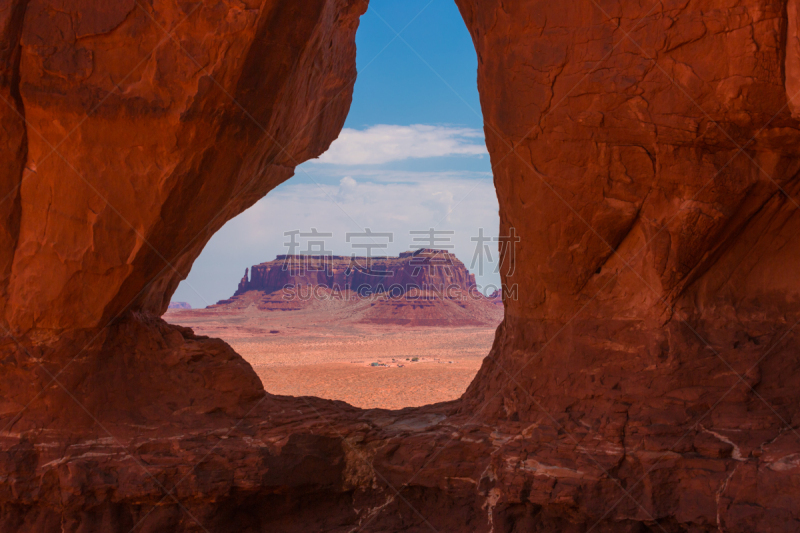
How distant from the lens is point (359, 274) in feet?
232

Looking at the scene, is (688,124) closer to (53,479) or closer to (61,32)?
(61,32)

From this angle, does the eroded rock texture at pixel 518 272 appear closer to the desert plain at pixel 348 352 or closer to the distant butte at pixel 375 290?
the desert plain at pixel 348 352

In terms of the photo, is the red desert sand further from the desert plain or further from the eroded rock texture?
the eroded rock texture

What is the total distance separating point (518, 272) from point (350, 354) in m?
28.0

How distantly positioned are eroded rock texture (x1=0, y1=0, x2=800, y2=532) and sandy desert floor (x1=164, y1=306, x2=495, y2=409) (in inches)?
393

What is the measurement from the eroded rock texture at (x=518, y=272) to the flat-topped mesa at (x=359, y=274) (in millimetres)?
57881

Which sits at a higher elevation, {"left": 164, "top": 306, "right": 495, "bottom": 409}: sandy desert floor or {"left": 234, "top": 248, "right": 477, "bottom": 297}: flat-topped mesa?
{"left": 234, "top": 248, "right": 477, "bottom": 297}: flat-topped mesa

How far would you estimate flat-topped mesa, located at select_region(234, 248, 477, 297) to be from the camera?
209 ft

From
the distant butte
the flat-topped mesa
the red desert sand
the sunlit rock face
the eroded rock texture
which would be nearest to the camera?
the eroded rock texture

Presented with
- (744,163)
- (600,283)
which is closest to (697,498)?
(600,283)

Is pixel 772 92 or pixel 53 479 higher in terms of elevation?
pixel 772 92

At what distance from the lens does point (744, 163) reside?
425 centimetres

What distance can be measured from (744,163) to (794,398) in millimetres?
1809

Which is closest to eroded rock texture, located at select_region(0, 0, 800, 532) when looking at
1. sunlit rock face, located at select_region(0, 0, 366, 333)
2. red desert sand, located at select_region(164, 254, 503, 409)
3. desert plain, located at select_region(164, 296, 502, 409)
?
sunlit rock face, located at select_region(0, 0, 366, 333)
